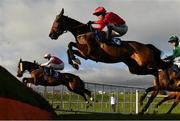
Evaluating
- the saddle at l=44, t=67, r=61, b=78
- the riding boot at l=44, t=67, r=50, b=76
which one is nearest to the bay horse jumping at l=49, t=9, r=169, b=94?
the saddle at l=44, t=67, r=61, b=78

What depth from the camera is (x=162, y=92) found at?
18500 mm

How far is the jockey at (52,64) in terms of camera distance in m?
22.9

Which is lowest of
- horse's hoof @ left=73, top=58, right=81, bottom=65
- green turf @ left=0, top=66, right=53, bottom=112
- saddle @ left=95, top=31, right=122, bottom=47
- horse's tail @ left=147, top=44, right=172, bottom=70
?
green turf @ left=0, top=66, right=53, bottom=112

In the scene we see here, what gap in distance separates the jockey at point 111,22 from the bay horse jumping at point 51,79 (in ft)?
25.2

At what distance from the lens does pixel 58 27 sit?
14.8 meters

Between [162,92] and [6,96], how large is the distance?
11.2 meters

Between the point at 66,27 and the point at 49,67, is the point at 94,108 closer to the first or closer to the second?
the point at 49,67

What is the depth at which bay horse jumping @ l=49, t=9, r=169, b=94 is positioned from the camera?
14352 mm

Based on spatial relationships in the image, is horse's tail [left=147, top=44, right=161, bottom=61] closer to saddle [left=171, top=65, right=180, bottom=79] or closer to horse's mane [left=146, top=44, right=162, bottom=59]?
horse's mane [left=146, top=44, right=162, bottom=59]

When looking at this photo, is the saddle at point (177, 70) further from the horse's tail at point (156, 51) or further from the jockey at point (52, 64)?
the jockey at point (52, 64)

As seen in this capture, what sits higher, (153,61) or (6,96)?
(153,61)

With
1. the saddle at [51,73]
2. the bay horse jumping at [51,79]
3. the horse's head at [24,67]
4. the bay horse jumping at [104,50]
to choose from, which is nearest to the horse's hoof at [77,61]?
the bay horse jumping at [104,50]

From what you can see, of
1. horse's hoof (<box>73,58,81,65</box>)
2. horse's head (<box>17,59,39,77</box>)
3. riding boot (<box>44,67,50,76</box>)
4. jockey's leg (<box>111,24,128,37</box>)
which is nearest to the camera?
horse's hoof (<box>73,58,81,65</box>)

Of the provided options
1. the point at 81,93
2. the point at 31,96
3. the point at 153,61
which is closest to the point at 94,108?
the point at 81,93
